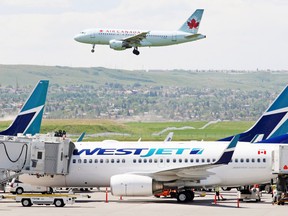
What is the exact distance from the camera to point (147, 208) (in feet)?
143

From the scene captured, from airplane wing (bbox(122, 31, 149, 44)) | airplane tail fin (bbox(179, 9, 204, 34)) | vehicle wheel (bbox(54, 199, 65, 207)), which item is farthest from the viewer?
airplane tail fin (bbox(179, 9, 204, 34))

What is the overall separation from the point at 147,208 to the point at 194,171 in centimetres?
441

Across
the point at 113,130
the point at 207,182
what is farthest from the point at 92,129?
the point at 207,182

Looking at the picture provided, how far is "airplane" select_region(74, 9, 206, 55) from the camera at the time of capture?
3814 inches

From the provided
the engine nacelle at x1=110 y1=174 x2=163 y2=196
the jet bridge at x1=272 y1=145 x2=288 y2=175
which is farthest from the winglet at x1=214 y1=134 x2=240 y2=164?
the engine nacelle at x1=110 y1=174 x2=163 y2=196

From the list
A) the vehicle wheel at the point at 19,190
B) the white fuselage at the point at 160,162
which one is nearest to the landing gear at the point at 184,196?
the white fuselage at the point at 160,162

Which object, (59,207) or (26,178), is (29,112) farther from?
(59,207)

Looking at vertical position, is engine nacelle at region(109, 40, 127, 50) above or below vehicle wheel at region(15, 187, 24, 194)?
above

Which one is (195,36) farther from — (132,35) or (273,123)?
(273,123)

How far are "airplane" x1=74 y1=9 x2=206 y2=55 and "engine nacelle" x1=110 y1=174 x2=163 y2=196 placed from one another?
47.5 m

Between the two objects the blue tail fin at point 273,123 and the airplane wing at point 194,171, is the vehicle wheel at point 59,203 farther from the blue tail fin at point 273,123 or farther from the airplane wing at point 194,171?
the blue tail fin at point 273,123

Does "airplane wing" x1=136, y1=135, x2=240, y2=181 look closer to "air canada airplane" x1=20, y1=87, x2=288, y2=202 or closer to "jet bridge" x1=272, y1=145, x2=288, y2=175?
"air canada airplane" x1=20, y1=87, x2=288, y2=202

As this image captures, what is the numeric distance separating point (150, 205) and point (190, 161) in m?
3.88

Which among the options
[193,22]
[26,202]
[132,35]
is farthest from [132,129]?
[26,202]
